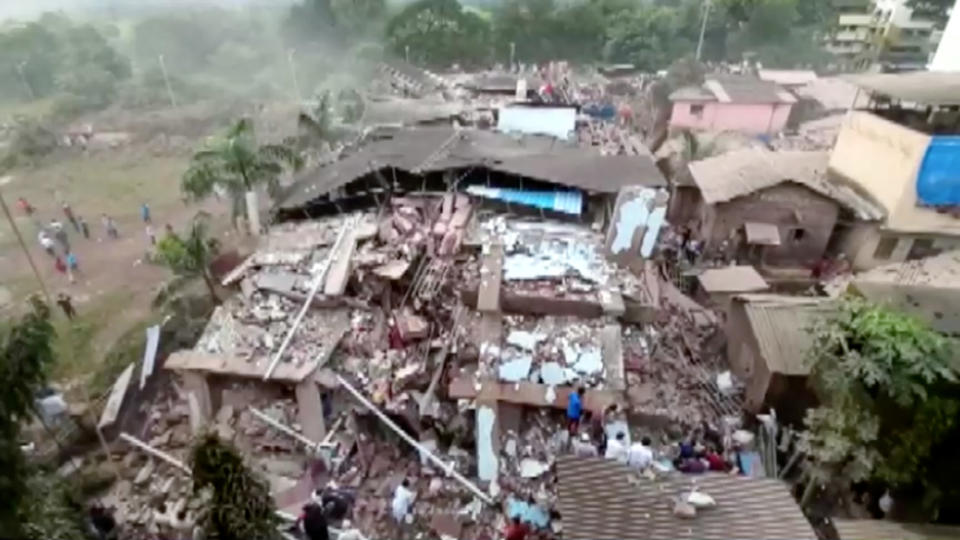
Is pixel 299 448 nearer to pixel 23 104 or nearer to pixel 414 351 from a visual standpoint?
pixel 414 351

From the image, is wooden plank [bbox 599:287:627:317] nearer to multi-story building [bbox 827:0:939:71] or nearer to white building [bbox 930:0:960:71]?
white building [bbox 930:0:960:71]

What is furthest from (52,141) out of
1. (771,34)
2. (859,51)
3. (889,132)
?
(859,51)

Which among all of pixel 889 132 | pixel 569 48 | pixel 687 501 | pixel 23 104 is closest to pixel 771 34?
pixel 569 48

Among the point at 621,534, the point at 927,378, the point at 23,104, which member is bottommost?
the point at 23,104

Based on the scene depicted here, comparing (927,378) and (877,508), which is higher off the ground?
(927,378)

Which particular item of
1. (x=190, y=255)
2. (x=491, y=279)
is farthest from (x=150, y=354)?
(x=491, y=279)

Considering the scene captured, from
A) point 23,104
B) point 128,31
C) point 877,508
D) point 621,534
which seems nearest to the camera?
point 621,534

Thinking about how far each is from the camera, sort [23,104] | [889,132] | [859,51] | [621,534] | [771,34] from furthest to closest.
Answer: [859,51] < [771,34] < [23,104] < [889,132] < [621,534]

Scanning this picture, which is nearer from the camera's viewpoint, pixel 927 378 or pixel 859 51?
pixel 927 378
